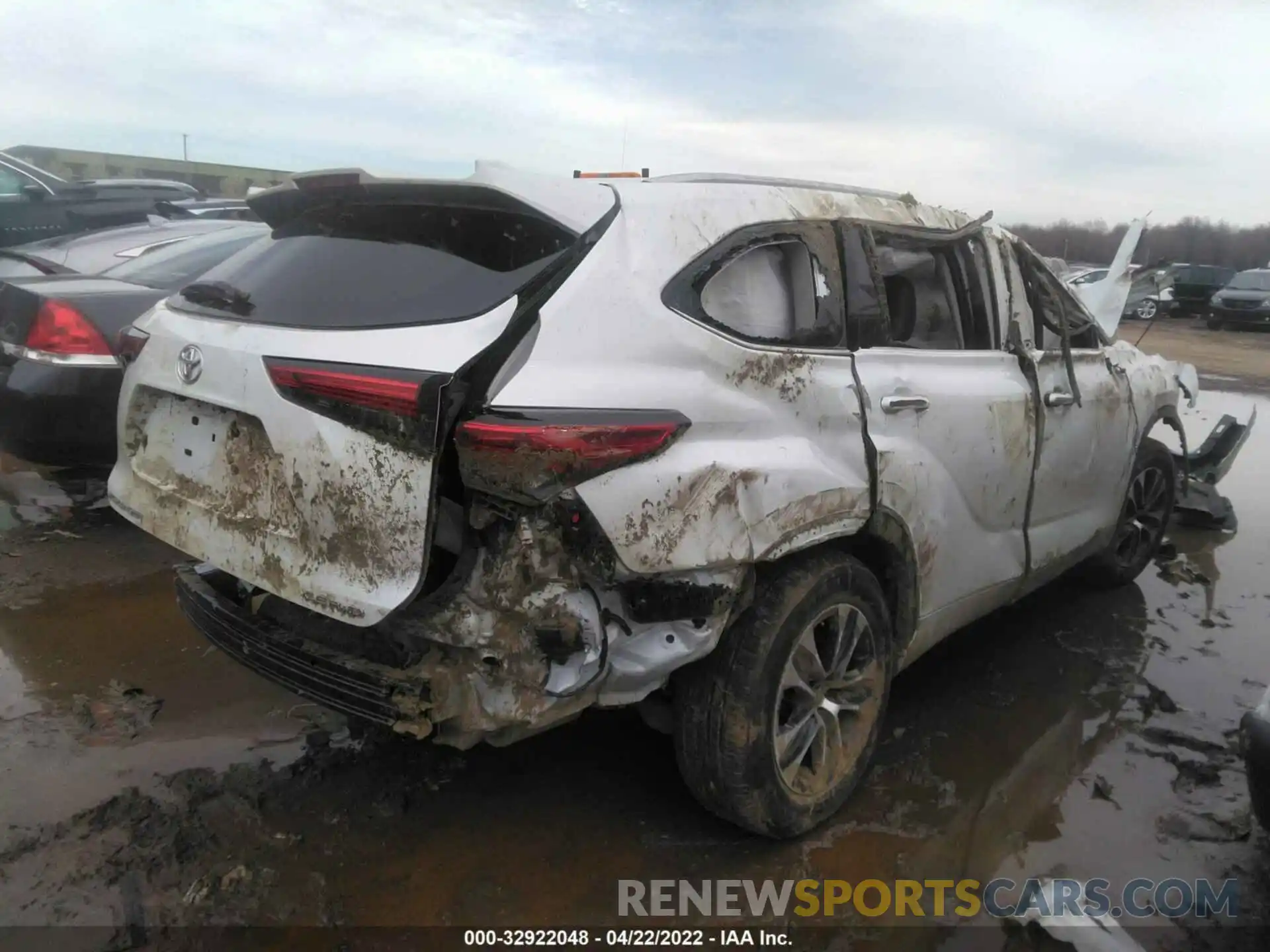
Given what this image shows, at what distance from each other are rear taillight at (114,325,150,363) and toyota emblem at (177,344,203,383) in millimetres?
279

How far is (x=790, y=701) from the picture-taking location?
2686 millimetres

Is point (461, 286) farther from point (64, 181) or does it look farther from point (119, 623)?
point (64, 181)

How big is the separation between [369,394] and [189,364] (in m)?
0.75

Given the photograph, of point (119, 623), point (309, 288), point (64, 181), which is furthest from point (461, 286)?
point (64, 181)

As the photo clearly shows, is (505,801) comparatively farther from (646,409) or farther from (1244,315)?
(1244,315)

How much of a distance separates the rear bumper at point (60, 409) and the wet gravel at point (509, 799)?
0.71 meters

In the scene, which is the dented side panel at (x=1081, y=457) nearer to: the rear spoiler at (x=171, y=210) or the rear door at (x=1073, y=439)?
the rear door at (x=1073, y=439)

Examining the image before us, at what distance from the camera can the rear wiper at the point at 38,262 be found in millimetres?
5410

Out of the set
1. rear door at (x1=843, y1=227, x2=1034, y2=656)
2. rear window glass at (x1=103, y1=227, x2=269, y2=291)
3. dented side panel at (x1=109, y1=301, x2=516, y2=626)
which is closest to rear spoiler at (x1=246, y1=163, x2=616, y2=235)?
dented side panel at (x1=109, y1=301, x2=516, y2=626)

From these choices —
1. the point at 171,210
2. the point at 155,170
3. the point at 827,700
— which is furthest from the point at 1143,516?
the point at 155,170

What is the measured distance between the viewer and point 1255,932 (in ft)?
8.38

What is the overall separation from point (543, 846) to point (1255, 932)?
6.47ft

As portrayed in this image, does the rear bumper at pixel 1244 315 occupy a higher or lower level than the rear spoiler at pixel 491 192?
lower

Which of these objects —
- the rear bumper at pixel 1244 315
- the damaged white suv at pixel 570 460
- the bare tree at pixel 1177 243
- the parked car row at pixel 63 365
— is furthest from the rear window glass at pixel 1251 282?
the parked car row at pixel 63 365
